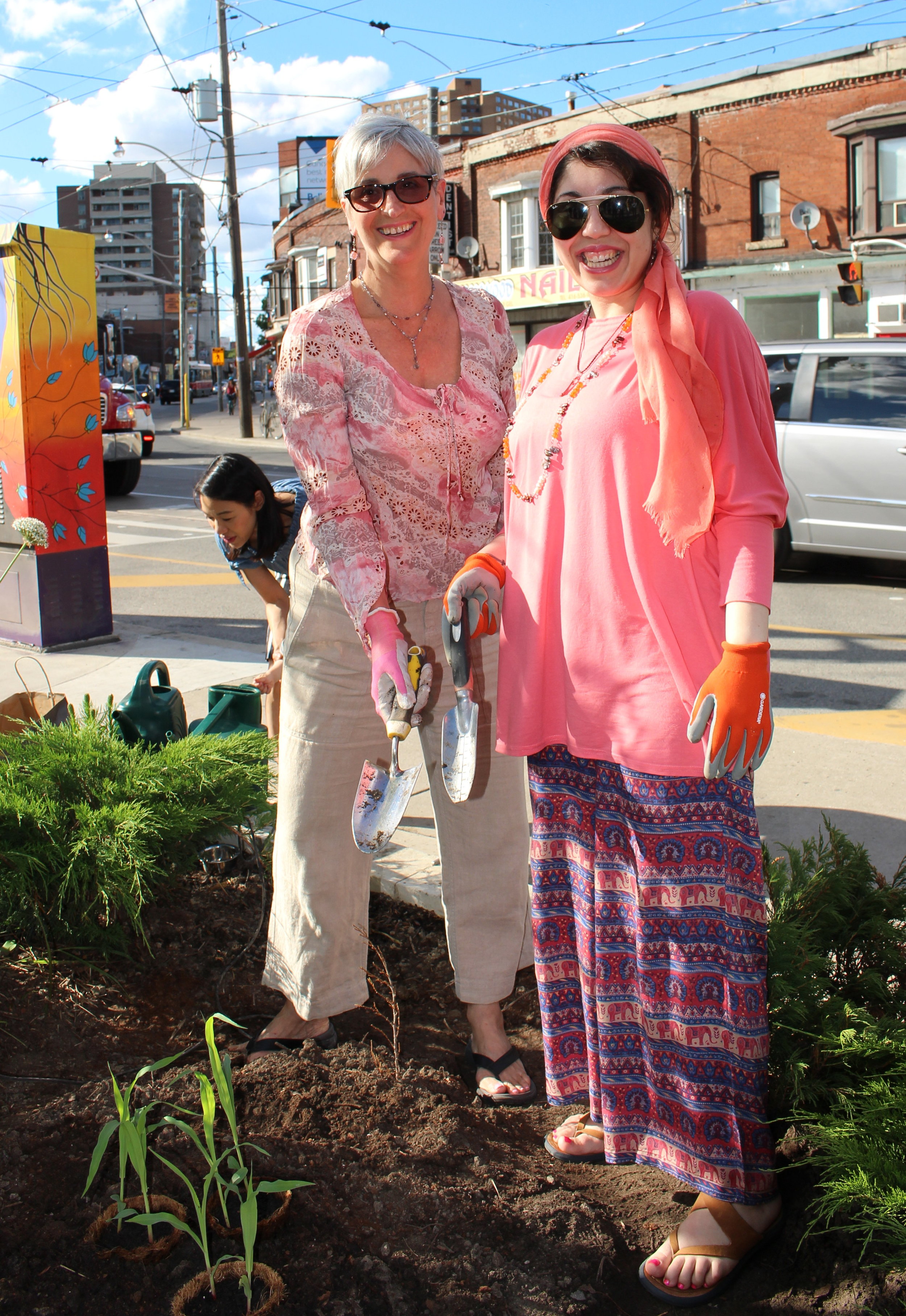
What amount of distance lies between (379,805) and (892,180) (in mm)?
23514

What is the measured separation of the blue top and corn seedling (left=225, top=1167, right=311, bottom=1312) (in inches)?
87.2

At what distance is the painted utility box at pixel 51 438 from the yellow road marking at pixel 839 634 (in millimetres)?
4222

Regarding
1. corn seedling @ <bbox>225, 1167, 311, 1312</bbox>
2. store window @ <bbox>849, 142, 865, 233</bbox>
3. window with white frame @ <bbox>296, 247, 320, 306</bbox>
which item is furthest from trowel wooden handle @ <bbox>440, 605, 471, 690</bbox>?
window with white frame @ <bbox>296, 247, 320, 306</bbox>

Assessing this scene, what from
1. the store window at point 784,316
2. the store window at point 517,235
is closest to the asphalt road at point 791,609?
the store window at point 784,316

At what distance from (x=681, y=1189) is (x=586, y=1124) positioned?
205 mm

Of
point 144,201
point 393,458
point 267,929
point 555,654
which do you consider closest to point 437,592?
point 393,458

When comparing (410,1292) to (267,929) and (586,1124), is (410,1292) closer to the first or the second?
(586,1124)

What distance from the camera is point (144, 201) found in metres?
162

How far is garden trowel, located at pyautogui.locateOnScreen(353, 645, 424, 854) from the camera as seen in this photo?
6.75 ft

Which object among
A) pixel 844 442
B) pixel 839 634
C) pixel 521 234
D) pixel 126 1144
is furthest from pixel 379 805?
pixel 521 234

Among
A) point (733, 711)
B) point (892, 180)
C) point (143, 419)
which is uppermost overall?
point (892, 180)

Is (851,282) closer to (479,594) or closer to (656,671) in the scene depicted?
(479,594)

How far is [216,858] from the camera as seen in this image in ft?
9.62

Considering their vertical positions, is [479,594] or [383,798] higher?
[479,594]
